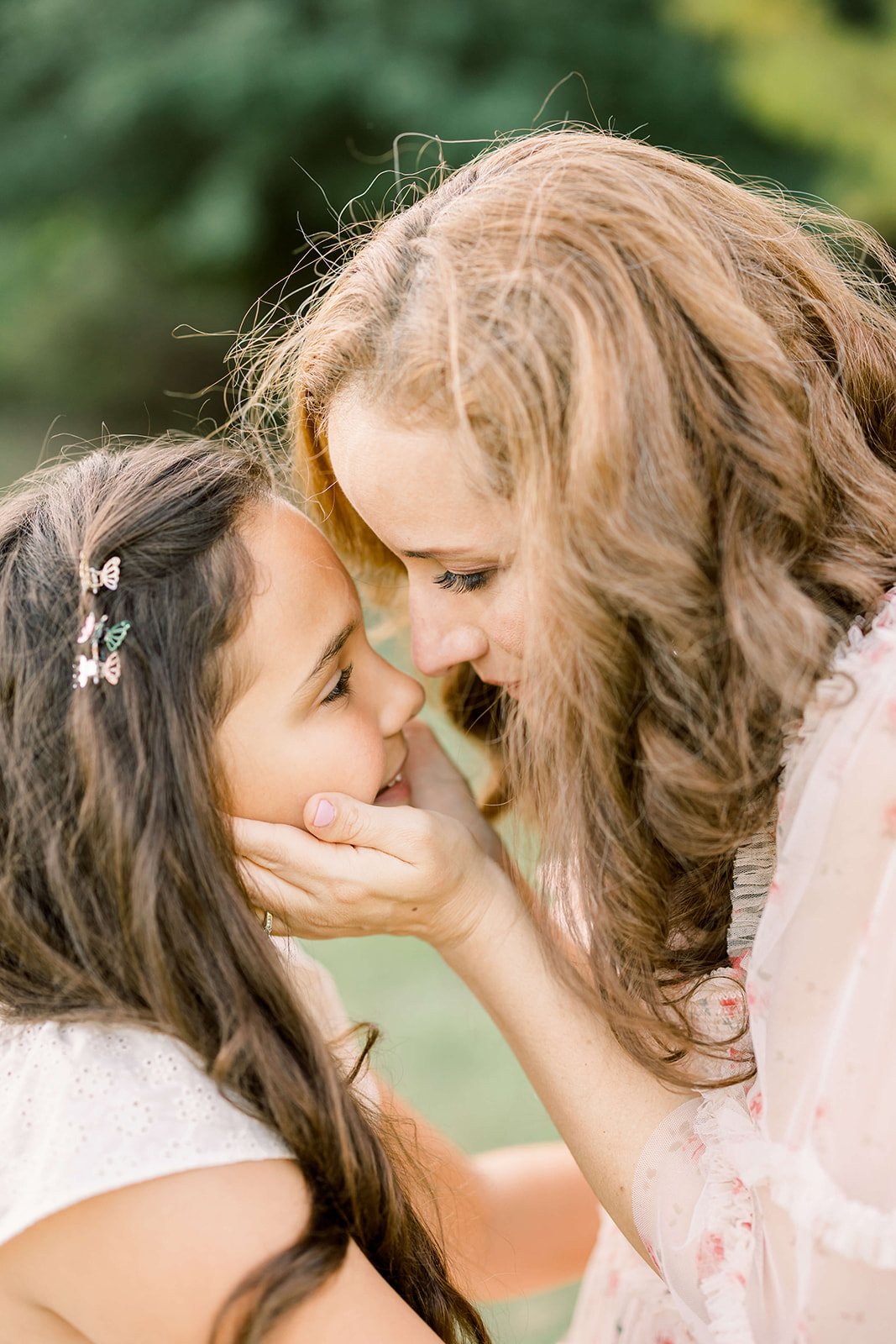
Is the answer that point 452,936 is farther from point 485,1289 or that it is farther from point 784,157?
point 784,157

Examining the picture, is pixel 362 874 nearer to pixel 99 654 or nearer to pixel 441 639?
pixel 441 639

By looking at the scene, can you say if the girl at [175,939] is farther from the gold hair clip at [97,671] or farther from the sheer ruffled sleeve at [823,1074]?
the sheer ruffled sleeve at [823,1074]

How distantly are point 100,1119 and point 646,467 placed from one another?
3.00 feet

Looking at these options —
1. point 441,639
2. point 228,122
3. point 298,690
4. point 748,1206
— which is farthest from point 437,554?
point 228,122

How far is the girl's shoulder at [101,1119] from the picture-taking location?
1.09m

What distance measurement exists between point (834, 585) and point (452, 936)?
2.27 feet

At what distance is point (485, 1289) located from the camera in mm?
1815

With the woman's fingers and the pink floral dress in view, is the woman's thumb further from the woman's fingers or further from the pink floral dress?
the pink floral dress

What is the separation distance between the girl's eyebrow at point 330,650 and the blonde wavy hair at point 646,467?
1.00ft

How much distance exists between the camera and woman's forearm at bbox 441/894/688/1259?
1.35m

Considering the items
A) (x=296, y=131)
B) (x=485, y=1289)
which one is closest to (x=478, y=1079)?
(x=485, y=1289)

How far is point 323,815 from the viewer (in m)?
1.43

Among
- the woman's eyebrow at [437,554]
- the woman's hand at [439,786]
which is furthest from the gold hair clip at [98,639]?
the woman's hand at [439,786]

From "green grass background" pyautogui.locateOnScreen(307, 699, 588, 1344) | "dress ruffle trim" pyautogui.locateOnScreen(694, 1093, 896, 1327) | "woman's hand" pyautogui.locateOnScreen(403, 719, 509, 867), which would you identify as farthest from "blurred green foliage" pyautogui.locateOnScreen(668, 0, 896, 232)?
"dress ruffle trim" pyautogui.locateOnScreen(694, 1093, 896, 1327)
